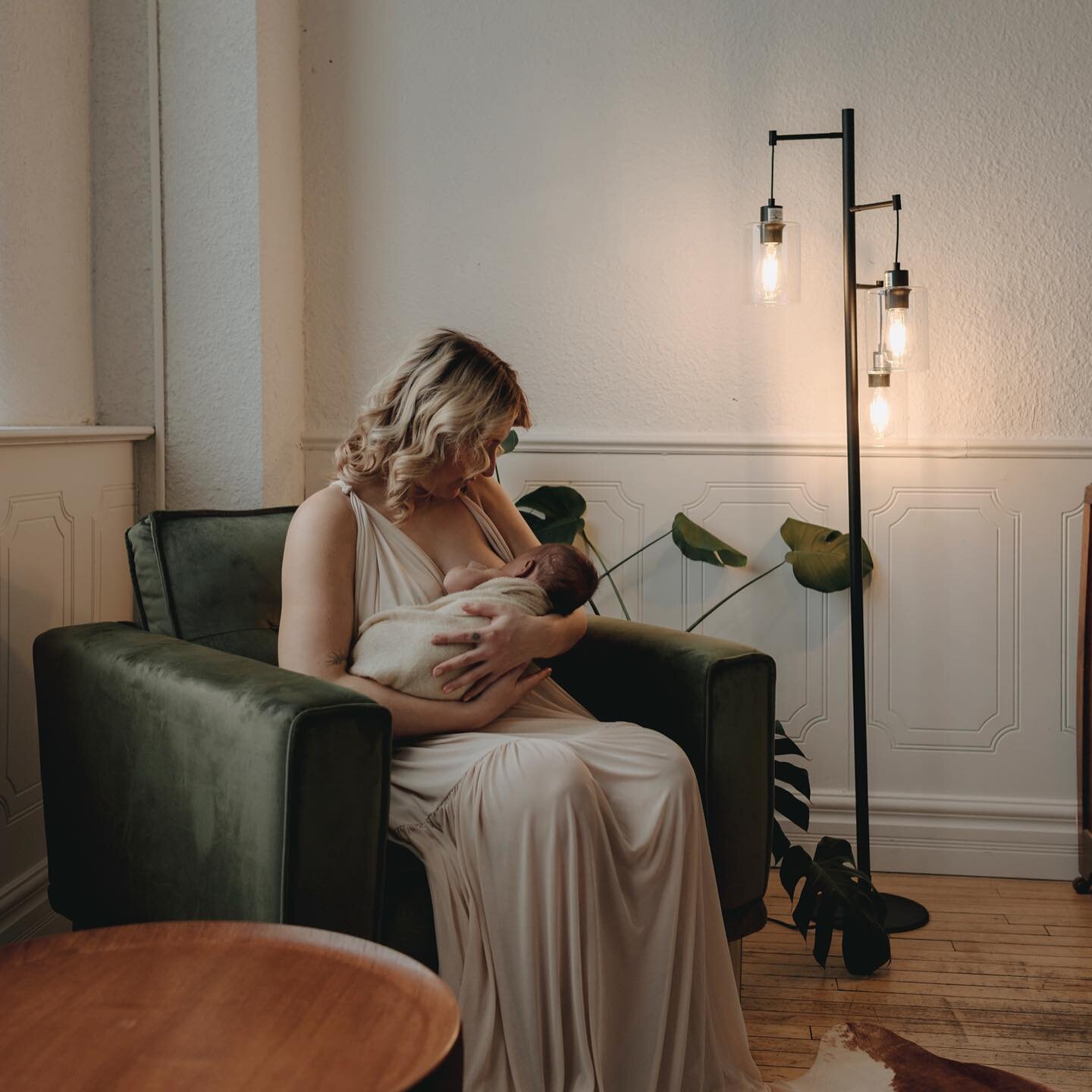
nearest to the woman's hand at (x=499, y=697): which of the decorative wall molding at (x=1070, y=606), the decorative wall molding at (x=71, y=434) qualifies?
the decorative wall molding at (x=71, y=434)

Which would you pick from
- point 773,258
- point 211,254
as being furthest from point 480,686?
point 211,254

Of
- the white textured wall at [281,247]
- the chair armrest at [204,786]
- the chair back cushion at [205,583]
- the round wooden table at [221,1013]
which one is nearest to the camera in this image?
the round wooden table at [221,1013]

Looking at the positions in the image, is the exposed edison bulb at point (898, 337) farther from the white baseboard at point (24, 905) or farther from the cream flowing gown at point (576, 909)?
the white baseboard at point (24, 905)

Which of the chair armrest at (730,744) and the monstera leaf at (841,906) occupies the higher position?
the chair armrest at (730,744)

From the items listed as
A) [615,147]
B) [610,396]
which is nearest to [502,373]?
[610,396]

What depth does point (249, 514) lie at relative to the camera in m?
2.17

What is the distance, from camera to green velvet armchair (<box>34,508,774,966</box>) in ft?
4.54

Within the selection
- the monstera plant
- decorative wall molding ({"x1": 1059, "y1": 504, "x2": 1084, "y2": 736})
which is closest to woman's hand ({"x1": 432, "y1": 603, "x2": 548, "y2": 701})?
the monstera plant

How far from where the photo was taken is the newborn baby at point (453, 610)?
5.77ft

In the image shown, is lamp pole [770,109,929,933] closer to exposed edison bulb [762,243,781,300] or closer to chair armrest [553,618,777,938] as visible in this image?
exposed edison bulb [762,243,781,300]

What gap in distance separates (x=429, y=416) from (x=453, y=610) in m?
0.35

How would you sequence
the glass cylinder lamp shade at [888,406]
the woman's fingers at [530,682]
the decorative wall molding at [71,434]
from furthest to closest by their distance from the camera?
1. the glass cylinder lamp shade at [888,406]
2. the decorative wall molding at [71,434]
3. the woman's fingers at [530,682]

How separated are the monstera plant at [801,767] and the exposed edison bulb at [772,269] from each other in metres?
0.57

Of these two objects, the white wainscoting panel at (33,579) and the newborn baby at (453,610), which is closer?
the newborn baby at (453,610)
